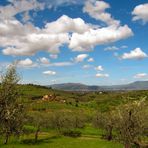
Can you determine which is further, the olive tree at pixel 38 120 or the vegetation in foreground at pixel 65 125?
the olive tree at pixel 38 120

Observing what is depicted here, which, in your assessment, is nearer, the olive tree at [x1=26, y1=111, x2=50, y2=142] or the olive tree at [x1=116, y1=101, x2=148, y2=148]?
the olive tree at [x1=116, y1=101, x2=148, y2=148]

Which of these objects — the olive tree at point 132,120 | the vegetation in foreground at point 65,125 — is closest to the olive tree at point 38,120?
the vegetation in foreground at point 65,125

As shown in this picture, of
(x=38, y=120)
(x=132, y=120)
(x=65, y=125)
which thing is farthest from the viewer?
(x=65, y=125)

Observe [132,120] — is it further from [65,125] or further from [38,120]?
[65,125]

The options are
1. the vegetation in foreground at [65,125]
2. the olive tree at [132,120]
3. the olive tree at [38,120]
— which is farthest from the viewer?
the olive tree at [38,120]

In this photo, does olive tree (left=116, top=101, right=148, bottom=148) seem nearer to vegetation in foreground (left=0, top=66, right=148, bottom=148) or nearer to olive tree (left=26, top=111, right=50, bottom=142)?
vegetation in foreground (left=0, top=66, right=148, bottom=148)

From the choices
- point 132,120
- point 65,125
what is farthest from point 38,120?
point 132,120

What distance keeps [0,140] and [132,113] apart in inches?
2373

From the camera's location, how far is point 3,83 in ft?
153

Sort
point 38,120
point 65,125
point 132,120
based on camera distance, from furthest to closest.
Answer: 1. point 65,125
2. point 38,120
3. point 132,120

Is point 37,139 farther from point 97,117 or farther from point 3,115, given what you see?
point 3,115

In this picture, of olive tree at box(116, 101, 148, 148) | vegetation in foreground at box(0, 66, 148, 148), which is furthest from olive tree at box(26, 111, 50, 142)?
olive tree at box(116, 101, 148, 148)

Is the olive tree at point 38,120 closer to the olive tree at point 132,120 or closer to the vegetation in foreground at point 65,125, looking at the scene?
the vegetation in foreground at point 65,125

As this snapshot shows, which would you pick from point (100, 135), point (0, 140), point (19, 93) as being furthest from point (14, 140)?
point (19, 93)
